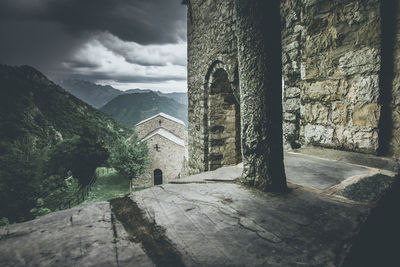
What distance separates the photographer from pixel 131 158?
1355cm

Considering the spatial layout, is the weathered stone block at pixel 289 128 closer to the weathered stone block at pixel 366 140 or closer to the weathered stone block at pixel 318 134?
the weathered stone block at pixel 318 134

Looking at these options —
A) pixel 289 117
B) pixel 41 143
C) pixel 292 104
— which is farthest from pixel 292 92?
pixel 41 143

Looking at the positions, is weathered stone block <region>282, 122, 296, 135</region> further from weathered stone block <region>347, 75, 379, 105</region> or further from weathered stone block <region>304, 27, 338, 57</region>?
weathered stone block <region>304, 27, 338, 57</region>

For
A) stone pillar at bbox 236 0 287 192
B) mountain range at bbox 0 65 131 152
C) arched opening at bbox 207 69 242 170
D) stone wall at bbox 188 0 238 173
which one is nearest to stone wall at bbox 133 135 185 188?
mountain range at bbox 0 65 131 152

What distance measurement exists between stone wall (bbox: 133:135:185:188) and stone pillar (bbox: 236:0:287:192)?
1404 cm

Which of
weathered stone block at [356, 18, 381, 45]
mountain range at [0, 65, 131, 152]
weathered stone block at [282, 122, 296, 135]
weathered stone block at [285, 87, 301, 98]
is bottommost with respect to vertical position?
weathered stone block at [282, 122, 296, 135]

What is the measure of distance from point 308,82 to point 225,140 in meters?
2.47

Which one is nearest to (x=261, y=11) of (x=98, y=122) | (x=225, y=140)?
(x=225, y=140)

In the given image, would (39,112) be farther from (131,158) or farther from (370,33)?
(370,33)

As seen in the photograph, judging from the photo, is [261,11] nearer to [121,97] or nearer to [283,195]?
[283,195]

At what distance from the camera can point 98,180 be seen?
16109 millimetres

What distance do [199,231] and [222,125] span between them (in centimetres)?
367

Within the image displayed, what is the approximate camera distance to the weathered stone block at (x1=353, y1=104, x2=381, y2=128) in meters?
→ 1.72

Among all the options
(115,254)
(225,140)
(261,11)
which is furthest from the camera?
(225,140)
